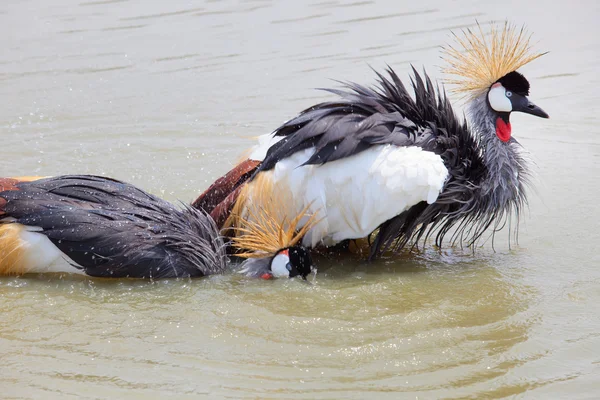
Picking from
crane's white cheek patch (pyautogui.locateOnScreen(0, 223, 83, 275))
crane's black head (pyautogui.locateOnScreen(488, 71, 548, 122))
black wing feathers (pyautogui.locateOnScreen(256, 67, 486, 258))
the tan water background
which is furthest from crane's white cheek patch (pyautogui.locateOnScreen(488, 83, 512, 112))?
crane's white cheek patch (pyautogui.locateOnScreen(0, 223, 83, 275))

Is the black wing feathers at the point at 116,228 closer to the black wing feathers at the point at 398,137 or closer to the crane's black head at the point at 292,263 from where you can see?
the crane's black head at the point at 292,263

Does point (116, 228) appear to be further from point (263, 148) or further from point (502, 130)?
point (502, 130)

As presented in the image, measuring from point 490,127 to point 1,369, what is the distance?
11.6 ft

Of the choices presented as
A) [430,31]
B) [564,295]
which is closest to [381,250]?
[564,295]

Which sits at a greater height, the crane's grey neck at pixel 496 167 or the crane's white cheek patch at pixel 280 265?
the crane's grey neck at pixel 496 167

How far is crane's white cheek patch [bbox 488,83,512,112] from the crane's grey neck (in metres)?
0.04

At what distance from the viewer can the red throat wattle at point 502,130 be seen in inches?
228

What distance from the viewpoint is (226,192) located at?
18.9ft

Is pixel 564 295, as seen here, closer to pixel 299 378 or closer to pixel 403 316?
pixel 403 316

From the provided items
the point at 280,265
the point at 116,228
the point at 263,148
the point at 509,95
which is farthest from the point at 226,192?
the point at 509,95

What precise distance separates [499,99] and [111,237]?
2.82 m

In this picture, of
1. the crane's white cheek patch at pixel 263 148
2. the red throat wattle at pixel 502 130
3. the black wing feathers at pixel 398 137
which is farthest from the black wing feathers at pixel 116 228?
the red throat wattle at pixel 502 130

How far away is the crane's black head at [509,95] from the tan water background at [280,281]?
87 centimetres

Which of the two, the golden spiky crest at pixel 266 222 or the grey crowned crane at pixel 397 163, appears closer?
the grey crowned crane at pixel 397 163
